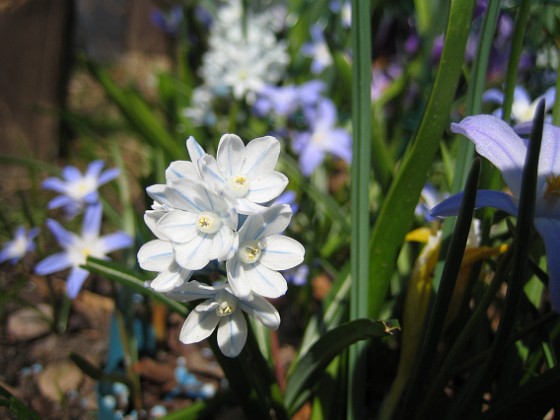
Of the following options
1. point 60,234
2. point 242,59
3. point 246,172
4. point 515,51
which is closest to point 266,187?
point 246,172

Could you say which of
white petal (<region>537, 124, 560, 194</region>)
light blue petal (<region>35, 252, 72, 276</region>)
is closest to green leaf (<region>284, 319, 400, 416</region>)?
white petal (<region>537, 124, 560, 194</region>)

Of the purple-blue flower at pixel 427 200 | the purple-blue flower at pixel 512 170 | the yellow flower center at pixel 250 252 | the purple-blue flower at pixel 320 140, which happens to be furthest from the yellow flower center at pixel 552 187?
the purple-blue flower at pixel 320 140

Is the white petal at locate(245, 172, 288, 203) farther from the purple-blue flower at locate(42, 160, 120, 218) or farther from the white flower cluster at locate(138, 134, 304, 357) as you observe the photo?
the purple-blue flower at locate(42, 160, 120, 218)

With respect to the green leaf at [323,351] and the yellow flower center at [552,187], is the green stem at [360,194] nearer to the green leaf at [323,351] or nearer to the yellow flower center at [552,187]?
the green leaf at [323,351]

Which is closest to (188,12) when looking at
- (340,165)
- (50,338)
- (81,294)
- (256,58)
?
(256,58)

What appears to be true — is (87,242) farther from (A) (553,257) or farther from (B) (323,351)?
(A) (553,257)

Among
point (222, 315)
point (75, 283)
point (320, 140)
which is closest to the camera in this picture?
point (222, 315)
